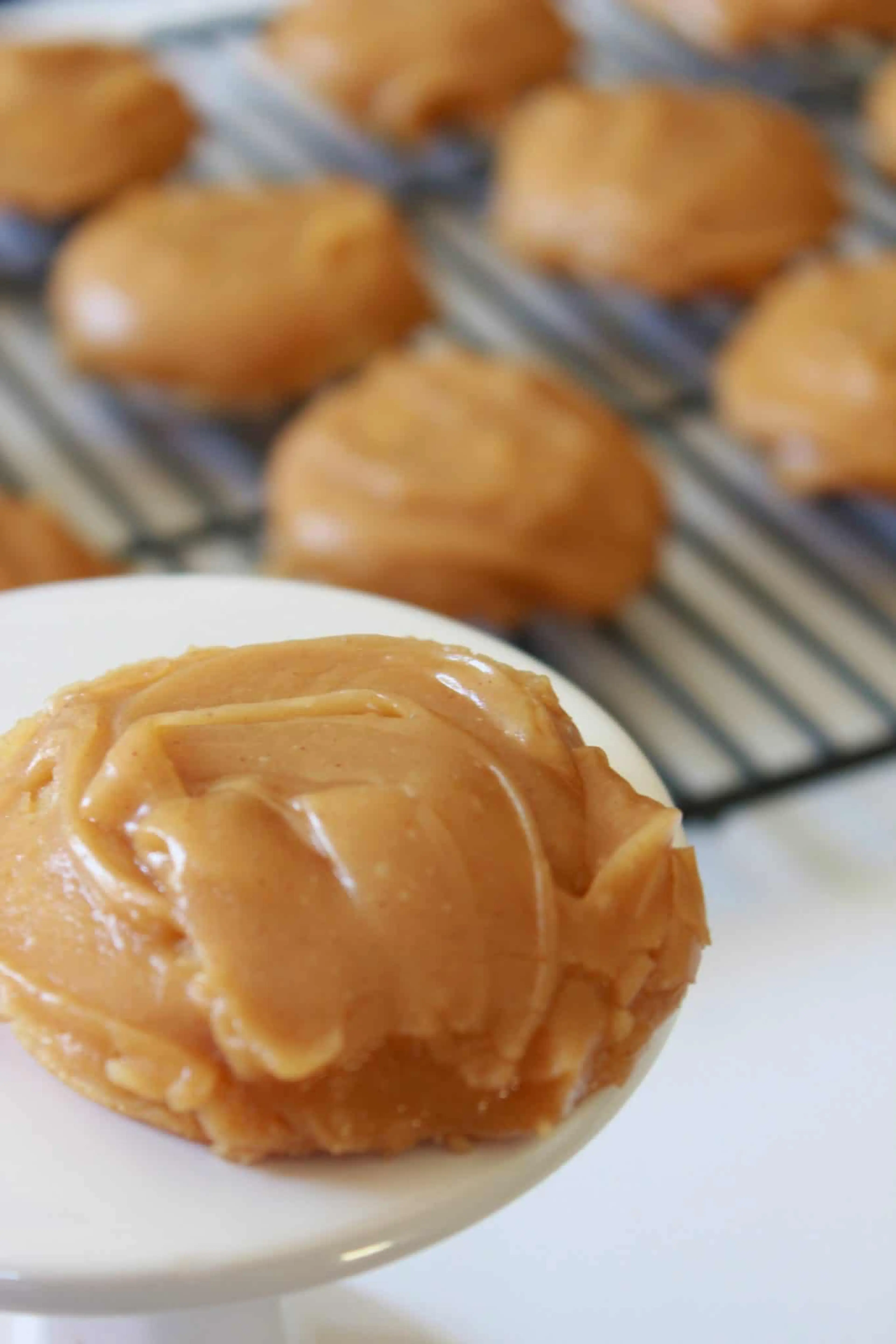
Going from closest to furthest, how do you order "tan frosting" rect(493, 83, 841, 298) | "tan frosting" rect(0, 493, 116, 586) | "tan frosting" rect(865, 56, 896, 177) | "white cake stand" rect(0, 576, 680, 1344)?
"white cake stand" rect(0, 576, 680, 1344) → "tan frosting" rect(0, 493, 116, 586) → "tan frosting" rect(493, 83, 841, 298) → "tan frosting" rect(865, 56, 896, 177)

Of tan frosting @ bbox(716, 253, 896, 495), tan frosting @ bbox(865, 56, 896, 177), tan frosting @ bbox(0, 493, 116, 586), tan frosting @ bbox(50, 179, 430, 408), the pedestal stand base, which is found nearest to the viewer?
the pedestal stand base

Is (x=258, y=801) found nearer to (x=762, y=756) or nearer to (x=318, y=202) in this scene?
(x=762, y=756)

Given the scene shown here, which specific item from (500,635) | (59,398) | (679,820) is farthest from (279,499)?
(679,820)

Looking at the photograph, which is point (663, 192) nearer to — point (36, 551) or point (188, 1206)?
point (36, 551)

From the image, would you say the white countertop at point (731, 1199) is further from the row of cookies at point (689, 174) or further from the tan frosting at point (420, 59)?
the tan frosting at point (420, 59)

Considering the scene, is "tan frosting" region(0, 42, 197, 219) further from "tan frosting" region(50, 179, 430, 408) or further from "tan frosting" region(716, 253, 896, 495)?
"tan frosting" region(716, 253, 896, 495)

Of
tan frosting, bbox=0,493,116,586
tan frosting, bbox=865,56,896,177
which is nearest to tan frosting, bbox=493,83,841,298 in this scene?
tan frosting, bbox=865,56,896,177
